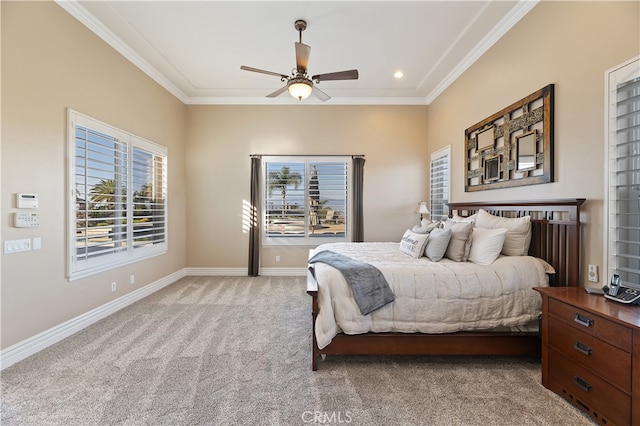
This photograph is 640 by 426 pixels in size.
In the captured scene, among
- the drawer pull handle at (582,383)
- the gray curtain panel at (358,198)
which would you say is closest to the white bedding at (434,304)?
the drawer pull handle at (582,383)

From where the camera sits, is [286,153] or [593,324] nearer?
[593,324]

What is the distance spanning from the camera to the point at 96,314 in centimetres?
304

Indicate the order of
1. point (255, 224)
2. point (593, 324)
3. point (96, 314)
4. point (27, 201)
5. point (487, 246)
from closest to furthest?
1. point (593, 324)
2. point (27, 201)
3. point (487, 246)
4. point (96, 314)
5. point (255, 224)

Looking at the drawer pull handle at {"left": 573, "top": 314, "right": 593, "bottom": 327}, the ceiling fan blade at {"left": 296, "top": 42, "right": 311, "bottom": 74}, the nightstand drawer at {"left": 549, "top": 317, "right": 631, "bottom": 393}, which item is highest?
A: the ceiling fan blade at {"left": 296, "top": 42, "right": 311, "bottom": 74}

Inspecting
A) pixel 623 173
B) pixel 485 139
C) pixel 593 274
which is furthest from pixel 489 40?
pixel 593 274

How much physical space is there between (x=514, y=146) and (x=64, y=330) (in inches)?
199

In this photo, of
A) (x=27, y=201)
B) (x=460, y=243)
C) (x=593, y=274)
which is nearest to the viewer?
(x=593, y=274)

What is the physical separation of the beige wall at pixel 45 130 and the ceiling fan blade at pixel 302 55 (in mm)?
2347

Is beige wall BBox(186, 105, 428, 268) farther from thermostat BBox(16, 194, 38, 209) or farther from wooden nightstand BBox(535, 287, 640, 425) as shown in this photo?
wooden nightstand BBox(535, 287, 640, 425)

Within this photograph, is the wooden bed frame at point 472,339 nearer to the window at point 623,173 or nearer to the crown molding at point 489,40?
the window at point 623,173

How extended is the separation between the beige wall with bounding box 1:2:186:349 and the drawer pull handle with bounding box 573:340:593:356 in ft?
13.8

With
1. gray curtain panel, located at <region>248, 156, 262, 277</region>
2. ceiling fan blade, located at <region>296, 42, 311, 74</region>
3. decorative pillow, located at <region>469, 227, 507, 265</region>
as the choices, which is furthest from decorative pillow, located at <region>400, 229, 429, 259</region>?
gray curtain panel, located at <region>248, 156, 262, 277</region>

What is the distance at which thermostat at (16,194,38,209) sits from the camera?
2.25 meters

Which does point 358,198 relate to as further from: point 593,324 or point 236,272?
point 593,324
